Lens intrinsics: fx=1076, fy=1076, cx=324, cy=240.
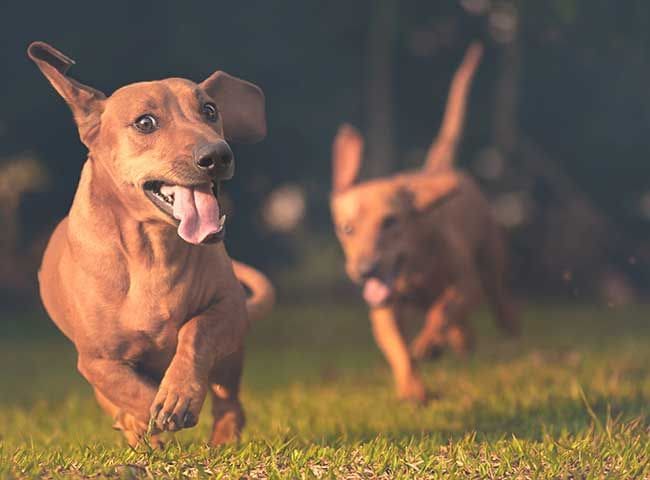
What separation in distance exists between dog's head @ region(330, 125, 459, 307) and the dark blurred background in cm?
275

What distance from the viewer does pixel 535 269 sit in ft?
43.9

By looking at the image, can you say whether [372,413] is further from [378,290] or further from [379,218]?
[379,218]

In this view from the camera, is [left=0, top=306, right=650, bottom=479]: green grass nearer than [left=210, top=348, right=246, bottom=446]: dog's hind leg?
Yes

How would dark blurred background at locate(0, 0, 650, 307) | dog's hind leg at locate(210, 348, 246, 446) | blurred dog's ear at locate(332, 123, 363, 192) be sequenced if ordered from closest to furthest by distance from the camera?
dog's hind leg at locate(210, 348, 246, 446) → blurred dog's ear at locate(332, 123, 363, 192) → dark blurred background at locate(0, 0, 650, 307)

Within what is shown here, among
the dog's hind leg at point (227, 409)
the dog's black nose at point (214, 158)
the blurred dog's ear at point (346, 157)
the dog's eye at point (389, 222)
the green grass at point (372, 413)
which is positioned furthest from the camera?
the blurred dog's ear at point (346, 157)

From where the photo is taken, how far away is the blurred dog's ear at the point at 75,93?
3.83 m

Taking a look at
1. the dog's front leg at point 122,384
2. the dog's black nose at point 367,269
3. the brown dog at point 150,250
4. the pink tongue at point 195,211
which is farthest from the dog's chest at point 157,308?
the dog's black nose at point 367,269

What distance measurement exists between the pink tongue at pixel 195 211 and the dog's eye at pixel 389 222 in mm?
2634

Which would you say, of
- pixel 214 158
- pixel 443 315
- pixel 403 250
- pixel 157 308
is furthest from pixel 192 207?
pixel 443 315

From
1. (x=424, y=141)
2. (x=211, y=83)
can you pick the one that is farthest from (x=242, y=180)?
(x=211, y=83)

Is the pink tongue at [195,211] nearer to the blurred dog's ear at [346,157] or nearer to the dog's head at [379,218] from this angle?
the dog's head at [379,218]

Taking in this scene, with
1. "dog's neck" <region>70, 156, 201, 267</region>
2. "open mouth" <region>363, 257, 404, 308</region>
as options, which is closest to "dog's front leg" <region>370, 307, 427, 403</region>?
"open mouth" <region>363, 257, 404, 308</region>

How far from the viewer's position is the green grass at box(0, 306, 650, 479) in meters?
3.95

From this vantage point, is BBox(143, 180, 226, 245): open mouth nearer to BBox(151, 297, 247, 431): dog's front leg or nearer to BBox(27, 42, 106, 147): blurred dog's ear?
BBox(27, 42, 106, 147): blurred dog's ear
